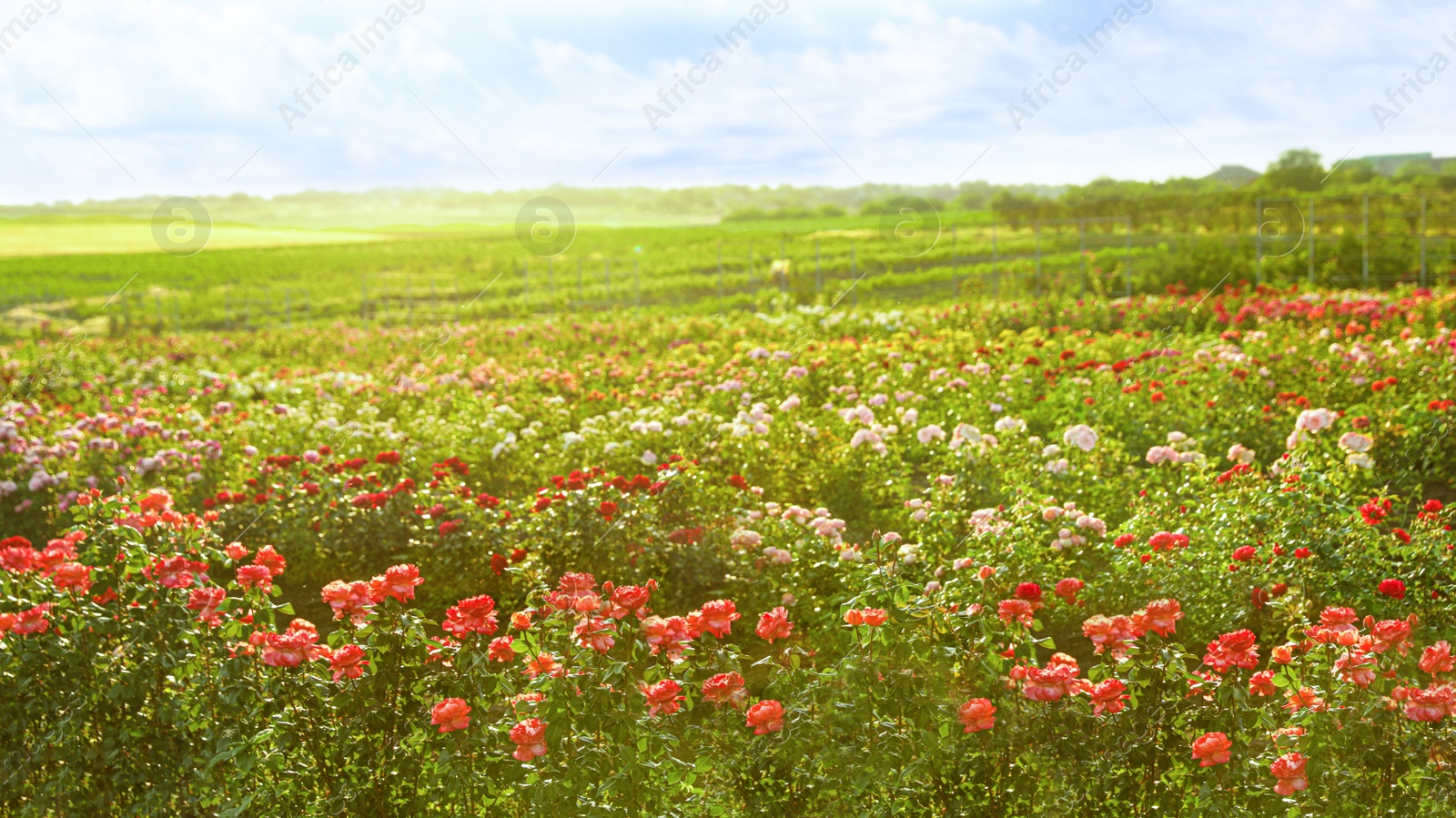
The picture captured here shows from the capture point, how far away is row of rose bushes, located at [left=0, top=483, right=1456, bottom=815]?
2.63m

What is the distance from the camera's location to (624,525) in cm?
517

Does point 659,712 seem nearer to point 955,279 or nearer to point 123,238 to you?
point 955,279

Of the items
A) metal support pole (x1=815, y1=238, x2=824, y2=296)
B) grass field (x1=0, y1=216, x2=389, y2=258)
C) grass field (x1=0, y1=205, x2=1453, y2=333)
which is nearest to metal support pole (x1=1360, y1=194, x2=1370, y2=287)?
grass field (x1=0, y1=205, x2=1453, y2=333)

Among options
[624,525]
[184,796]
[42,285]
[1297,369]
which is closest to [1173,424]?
[1297,369]

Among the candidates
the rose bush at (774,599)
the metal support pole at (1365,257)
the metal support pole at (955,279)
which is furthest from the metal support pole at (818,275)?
the rose bush at (774,599)

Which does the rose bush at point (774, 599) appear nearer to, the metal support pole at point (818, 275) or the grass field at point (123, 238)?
the metal support pole at point (818, 275)

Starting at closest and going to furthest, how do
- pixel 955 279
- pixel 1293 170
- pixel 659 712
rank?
pixel 659 712 < pixel 955 279 < pixel 1293 170

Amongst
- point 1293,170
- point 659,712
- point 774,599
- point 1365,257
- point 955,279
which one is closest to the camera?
point 659,712

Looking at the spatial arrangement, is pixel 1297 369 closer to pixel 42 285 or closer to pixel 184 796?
pixel 184 796

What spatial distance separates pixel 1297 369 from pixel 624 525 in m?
5.84

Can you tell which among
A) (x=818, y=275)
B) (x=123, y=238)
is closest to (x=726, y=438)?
(x=818, y=275)

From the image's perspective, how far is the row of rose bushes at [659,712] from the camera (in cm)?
263

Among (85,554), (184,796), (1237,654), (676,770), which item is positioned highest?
(85,554)

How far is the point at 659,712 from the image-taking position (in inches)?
105
